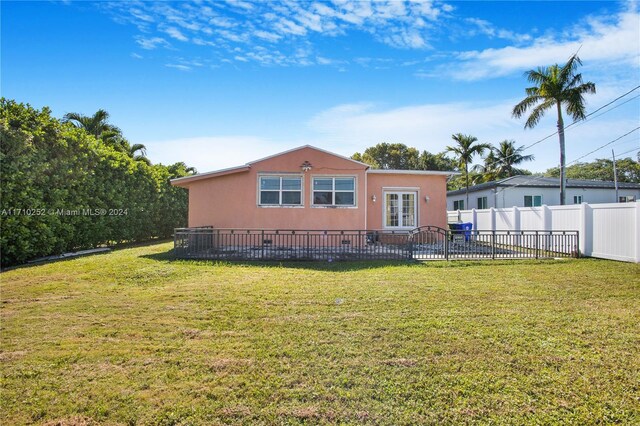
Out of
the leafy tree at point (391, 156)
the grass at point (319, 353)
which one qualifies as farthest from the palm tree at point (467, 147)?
the grass at point (319, 353)

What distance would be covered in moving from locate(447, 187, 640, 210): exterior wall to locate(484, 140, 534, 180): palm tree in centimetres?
945

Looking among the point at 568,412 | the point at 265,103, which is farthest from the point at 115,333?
the point at 265,103

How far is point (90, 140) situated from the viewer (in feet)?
43.4

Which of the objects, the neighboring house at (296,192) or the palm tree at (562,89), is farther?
the palm tree at (562,89)

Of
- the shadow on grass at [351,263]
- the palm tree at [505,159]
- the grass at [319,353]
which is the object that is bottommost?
the grass at [319,353]

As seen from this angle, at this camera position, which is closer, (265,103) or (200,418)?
(200,418)

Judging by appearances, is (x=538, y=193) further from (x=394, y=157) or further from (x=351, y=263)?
(x=394, y=157)

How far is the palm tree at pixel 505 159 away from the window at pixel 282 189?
29.8m

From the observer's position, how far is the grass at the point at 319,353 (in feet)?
9.16

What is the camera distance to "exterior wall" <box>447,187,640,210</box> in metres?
25.9

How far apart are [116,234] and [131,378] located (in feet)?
45.8

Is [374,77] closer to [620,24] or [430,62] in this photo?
[430,62]

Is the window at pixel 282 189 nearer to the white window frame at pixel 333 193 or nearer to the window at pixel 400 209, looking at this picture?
the white window frame at pixel 333 193

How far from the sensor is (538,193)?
26.6 meters
